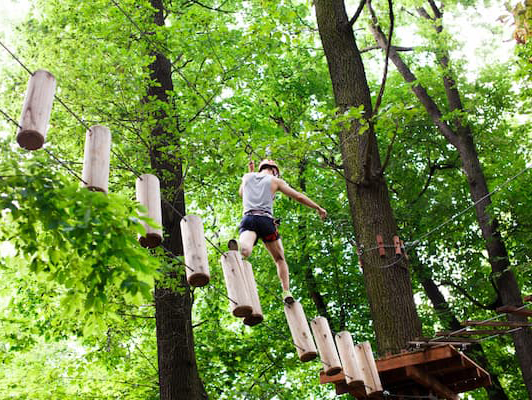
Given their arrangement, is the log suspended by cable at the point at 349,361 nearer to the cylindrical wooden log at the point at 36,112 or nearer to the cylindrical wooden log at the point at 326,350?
the cylindrical wooden log at the point at 326,350

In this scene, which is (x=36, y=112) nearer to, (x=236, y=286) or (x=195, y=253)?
(x=195, y=253)

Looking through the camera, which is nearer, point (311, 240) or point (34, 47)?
point (34, 47)

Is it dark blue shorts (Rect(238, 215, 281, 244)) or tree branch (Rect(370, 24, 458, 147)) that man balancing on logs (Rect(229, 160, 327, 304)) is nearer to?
dark blue shorts (Rect(238, 215, 281, 244))

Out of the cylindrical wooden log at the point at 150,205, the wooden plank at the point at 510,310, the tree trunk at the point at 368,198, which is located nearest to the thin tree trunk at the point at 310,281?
the tree trunk at the point at 368,198

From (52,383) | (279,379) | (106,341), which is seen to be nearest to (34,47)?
(106,341)

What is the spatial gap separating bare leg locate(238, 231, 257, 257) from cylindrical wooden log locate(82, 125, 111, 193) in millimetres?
1798

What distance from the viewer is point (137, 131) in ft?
26.5

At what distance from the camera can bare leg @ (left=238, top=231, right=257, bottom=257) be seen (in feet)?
17.0

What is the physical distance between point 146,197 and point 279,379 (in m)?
10.2

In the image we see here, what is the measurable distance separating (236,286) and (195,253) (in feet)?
1.38

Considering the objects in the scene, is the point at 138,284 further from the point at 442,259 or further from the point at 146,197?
the point at 442,259

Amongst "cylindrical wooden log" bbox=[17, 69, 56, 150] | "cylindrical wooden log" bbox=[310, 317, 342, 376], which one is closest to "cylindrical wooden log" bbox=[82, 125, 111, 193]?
"cylindrical wooden log" bbox=[17, 69, 56, 150]

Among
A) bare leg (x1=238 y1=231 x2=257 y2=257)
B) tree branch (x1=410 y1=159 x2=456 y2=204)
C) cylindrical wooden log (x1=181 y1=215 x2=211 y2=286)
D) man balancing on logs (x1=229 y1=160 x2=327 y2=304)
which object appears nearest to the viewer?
cylindrical wooden log (x1=181 y1=215 x2=211 y2=286)

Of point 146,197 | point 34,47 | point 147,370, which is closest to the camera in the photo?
point 146,197
